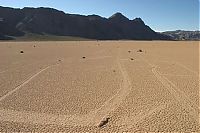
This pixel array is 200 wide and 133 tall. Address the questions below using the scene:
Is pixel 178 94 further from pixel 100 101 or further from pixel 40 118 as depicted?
pixel 40 118

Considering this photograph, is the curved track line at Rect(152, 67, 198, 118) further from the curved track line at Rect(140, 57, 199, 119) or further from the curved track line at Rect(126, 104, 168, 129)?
the curved track line at Rect(126, 104, 168, 129)

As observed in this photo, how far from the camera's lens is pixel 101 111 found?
9.77m

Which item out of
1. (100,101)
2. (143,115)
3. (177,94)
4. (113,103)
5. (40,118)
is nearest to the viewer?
(40,118)

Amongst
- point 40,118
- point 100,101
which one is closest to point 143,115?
point 100,101

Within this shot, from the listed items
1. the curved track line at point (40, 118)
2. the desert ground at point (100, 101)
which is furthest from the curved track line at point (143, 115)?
the curved track line at point (40, 118)

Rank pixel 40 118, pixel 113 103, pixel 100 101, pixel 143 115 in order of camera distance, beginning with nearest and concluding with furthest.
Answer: pixel 40 118 < pixel 143 115 < pixel 113 103 < pixel 100 101

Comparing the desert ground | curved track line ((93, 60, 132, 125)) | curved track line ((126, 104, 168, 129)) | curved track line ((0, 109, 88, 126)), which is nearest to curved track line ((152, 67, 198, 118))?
the desert ground

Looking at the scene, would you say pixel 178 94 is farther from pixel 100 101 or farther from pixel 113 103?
pixel 100 101

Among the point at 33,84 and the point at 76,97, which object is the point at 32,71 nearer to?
the point at 33,84

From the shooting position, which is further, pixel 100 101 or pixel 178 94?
pixel 178 94

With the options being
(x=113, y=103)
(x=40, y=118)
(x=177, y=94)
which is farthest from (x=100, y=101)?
(x=177, y=94)

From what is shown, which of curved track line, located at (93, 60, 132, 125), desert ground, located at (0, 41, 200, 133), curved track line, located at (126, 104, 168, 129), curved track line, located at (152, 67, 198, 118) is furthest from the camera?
curved track line, located at (152, 67, 198, 118)

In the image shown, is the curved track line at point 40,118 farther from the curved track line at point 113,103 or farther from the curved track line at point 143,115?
the curved track line at point 143,115

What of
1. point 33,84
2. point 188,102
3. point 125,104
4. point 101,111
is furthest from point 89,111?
point 33,84
